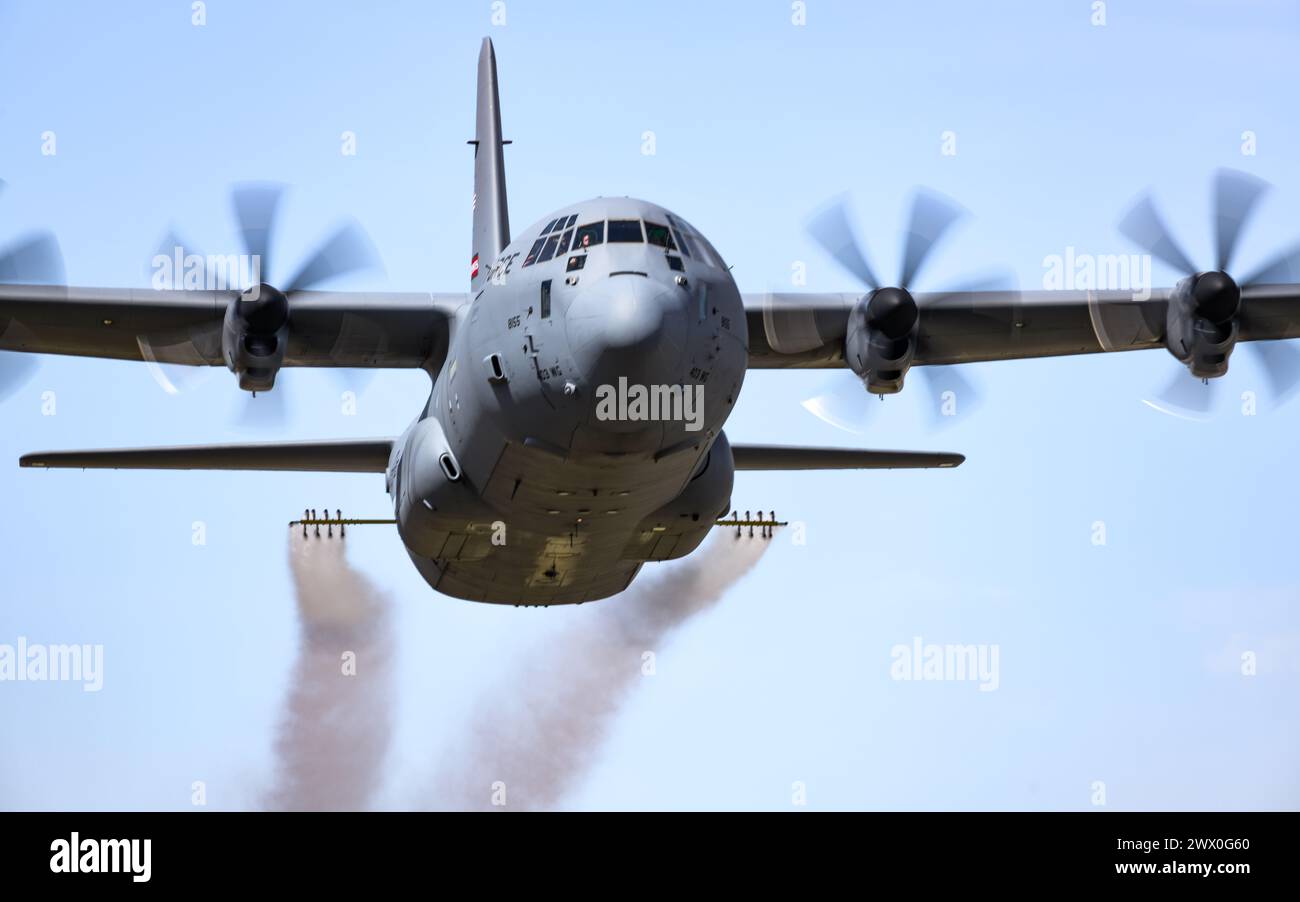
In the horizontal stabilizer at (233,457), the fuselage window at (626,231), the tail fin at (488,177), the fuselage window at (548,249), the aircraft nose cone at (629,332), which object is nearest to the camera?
the aircraft nose cone at (629,332)

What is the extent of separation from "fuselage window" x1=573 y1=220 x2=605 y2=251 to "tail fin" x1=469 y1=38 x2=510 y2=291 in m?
6.05

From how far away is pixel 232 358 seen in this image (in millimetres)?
19359

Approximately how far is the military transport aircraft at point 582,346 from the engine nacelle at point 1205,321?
2 cm

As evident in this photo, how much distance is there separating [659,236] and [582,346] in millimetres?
1382

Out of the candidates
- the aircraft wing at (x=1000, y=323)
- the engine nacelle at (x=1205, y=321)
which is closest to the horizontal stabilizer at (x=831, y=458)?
the aircraft wing at (x=1000, y=323)

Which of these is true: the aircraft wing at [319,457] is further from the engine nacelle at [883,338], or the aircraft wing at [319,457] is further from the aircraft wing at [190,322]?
the engine nacelle at [883,338]

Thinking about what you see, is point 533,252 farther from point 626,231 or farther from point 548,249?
point 626,231

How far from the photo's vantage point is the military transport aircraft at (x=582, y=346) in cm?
1546

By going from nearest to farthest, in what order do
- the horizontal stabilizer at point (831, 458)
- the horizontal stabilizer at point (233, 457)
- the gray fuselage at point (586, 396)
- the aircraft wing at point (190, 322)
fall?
the gray fuselage at point (586, 396), the aircraft wing at point (190, 322), the horizontal stabilizer at point (233, 457), the horizontal stabilizer at point (831, 458)

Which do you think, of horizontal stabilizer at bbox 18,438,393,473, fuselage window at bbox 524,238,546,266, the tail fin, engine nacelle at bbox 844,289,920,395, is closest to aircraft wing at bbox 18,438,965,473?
horizontal stabilizer at bbox 18,438,393,473

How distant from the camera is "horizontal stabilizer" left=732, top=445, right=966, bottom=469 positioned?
845 inches
